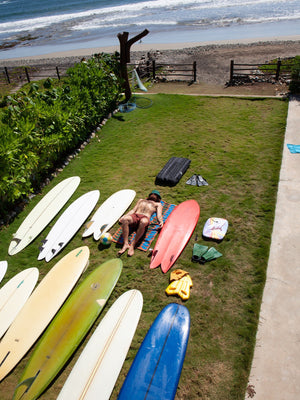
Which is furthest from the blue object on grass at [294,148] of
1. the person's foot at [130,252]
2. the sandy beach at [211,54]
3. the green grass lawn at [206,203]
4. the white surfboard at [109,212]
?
the sandy beach at [211,54]

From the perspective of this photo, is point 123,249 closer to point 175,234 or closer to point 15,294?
point 175,234

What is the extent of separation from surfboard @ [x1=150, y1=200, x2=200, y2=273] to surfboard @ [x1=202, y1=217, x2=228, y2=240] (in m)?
0.29

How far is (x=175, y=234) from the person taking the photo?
6359 millimetres

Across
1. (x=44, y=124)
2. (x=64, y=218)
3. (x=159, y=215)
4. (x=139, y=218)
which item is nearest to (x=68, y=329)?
(x=139, y=218)

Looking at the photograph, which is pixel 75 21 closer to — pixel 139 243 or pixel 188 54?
pixel 188 54

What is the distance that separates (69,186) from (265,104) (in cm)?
866

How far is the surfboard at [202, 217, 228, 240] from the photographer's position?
6.15 meters

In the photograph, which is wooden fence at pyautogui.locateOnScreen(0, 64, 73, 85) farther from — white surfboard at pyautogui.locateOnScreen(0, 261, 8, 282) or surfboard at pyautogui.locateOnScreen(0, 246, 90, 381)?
surfboard at pyautogui.locateOnScreen(0, 246, 90, 381)

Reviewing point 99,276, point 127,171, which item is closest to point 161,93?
point 127,171

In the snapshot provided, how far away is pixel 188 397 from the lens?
3893 mm

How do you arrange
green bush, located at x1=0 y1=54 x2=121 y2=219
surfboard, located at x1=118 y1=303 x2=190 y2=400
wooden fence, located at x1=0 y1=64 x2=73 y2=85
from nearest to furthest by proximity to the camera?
surfboard, located at x1=118 y1=303 x2=190 y2=400 < green bush, located at x1=0 y1=54 x2=121 y2=219 < wooden fence, located at x1=0 y1=64 x2=73 y2=85

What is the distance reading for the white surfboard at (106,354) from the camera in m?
4.03

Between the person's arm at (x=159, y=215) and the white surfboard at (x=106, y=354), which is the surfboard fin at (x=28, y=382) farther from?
the person's arm at (x=159, y=215)

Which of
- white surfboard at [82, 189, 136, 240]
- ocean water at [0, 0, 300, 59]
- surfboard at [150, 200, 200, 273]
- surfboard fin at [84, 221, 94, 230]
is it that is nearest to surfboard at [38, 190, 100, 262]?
surfboard fin at [84, 221, 94, 230]
